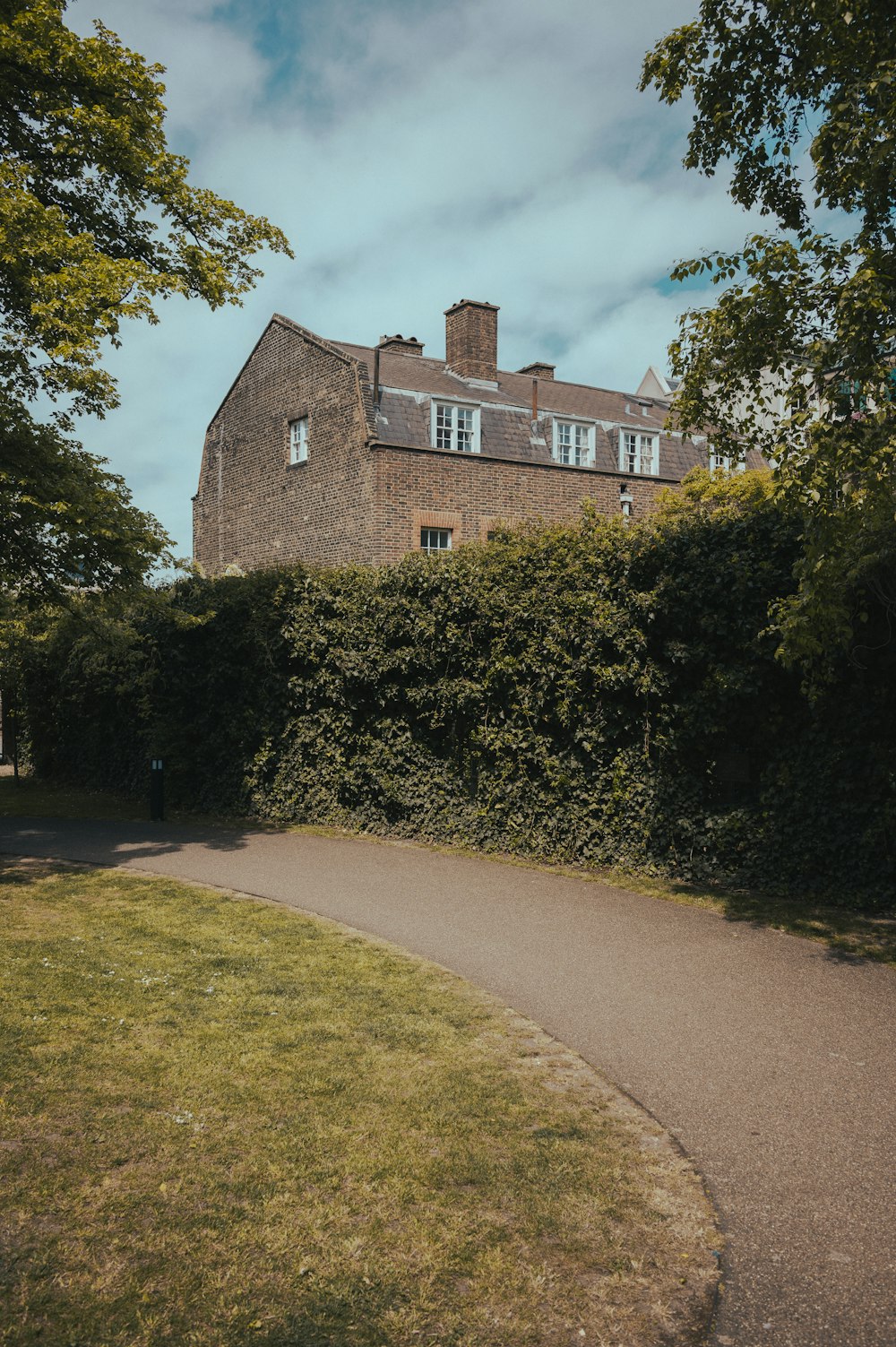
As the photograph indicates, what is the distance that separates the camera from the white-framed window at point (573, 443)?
30.3 metres

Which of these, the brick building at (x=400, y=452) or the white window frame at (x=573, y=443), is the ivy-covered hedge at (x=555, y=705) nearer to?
the brick building at (x=400, y=452)

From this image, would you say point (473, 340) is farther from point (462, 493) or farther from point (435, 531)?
point (435, 531)

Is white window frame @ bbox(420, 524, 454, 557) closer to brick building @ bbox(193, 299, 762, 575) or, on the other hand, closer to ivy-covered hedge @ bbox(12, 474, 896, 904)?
brick building @ bbox(193, 299, 762, 575)

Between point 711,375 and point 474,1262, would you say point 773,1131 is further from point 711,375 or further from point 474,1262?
point 711,375

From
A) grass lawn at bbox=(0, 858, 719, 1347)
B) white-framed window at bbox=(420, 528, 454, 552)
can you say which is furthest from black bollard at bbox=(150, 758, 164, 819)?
white-framed window at bbox=(420, 528, 454, 552)

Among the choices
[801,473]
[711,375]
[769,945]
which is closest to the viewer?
[801,473]

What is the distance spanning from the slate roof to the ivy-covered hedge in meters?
11.8

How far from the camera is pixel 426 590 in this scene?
13297 mm

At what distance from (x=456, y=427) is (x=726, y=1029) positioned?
23442 millimetres

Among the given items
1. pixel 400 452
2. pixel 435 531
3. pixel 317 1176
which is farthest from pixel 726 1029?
pixel 435 531

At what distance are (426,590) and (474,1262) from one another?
10.1 m

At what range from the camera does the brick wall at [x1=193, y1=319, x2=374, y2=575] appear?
2669cm

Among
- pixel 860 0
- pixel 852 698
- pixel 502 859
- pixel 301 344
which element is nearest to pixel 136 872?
pixel 502 859

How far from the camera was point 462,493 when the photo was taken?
2742cm
